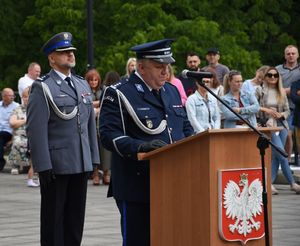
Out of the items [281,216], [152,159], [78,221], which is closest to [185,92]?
[281,216]

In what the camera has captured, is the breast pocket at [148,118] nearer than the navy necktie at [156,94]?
Yes

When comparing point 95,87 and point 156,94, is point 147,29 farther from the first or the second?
point 156,94

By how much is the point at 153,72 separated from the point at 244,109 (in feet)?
29.5

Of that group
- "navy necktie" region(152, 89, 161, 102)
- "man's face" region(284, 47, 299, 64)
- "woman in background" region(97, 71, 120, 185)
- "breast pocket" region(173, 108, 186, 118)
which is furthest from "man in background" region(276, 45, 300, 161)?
"navy necktie" region(152, 89, 161, 102)

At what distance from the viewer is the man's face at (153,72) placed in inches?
314

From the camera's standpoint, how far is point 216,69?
20.2 metres

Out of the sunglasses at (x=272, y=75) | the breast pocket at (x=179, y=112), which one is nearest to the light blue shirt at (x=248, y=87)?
the sunglasses at (x=272, y=75)

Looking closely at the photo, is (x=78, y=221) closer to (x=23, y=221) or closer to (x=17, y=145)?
(x=23, y=221)

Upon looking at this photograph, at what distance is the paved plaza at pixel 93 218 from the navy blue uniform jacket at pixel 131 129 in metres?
3.56

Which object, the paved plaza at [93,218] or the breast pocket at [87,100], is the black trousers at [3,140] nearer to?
the paved plaza at [93,218]

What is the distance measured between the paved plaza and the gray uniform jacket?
→ 186 cm

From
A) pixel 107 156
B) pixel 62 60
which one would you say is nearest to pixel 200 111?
pixel 107 156

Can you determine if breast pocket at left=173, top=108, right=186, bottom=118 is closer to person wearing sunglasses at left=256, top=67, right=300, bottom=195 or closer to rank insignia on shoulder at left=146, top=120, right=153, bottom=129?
rank insignia on shoulder at left=146, top=120, right=153, bottom=129

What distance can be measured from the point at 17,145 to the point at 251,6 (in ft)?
48.3
